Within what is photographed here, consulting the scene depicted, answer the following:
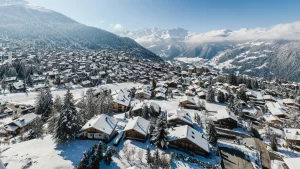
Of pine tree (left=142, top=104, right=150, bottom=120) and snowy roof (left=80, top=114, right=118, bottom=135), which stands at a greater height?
snowy roof (left=80, top=114, right=118, bottom=135)

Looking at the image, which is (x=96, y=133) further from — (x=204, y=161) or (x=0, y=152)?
(x=204, y=161)

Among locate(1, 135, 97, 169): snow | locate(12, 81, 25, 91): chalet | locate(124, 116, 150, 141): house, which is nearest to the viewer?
locate(1, 135, 97, 169): snow

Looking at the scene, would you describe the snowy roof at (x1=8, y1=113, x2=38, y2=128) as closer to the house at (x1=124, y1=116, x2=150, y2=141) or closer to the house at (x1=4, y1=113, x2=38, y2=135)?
the house at (x1=4, y1=113, x2=38, y2=135)

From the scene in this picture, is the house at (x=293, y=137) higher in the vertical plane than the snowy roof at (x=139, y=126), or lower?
lower

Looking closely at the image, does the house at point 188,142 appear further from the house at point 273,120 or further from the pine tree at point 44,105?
→ the pine tree at point 44,105

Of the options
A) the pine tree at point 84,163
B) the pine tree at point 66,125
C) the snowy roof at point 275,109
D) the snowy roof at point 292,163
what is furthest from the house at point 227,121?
the pine tree at point 84,163

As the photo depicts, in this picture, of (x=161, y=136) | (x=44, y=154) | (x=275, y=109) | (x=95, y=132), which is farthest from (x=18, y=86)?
(x=275, y=109)

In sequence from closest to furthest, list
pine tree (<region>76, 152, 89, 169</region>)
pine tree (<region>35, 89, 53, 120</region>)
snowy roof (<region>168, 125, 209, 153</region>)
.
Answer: pine tree (<region>76, 152, 89, 169</region>), snowy roof (<region>168, 125, 209, 153</region>), pine tree (<region>35, 89, 53, 120</region>)

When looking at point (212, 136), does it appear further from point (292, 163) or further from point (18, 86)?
point (18, 86)

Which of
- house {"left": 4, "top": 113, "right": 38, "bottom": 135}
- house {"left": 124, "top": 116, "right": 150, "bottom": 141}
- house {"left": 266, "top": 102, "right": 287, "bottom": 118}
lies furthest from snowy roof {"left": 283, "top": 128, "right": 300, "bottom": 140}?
house {"left": 4, "top": 113, "right": 38, "bottom": 135}

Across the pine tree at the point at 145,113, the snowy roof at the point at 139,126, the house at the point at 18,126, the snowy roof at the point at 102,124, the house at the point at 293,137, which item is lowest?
the house at the point at 293,137
